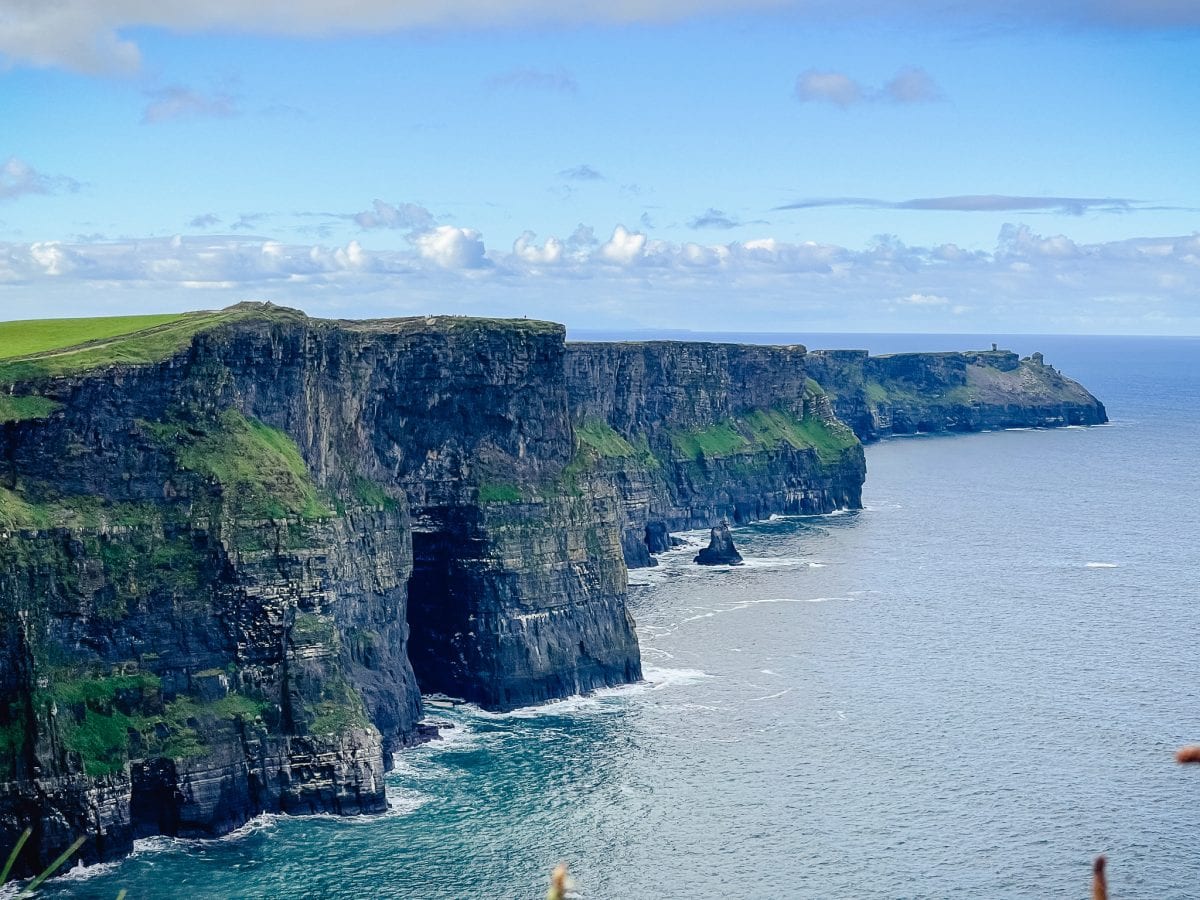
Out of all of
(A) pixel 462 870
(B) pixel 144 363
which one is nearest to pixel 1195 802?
(A) pixel 462 870

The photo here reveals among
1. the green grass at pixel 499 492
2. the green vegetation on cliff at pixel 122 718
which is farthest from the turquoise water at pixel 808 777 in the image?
the green grass at pixel 499 492

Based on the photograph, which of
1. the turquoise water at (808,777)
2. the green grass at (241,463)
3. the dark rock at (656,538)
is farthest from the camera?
the dark rock at (656,538)

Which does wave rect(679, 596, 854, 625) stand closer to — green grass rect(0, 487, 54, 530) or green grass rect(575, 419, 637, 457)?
green grass rect(575, 419, 637, 457)

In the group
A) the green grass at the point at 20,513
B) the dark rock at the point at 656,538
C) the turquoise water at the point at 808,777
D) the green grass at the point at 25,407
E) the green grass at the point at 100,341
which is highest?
the green grass at the point at 100,341

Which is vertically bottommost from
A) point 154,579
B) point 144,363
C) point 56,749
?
point 56,749

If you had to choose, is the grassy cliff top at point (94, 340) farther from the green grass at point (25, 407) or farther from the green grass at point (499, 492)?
the green grass at point (499, 492)

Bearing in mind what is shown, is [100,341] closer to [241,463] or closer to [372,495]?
[241,463]

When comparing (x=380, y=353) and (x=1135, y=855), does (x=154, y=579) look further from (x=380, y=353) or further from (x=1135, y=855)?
(x=1135, y=855)

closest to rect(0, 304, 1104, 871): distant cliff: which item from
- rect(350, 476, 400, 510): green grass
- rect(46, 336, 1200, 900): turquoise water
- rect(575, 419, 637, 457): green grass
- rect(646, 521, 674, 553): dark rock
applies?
rect(350, 476, 400, 510): green grass
